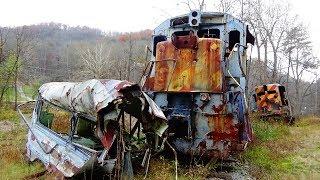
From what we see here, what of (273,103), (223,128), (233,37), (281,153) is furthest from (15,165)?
(273,103)

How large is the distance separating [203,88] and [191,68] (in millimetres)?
629

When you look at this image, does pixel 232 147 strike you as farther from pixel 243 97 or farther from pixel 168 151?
pixel 168 151

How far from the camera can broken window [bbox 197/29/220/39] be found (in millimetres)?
10367

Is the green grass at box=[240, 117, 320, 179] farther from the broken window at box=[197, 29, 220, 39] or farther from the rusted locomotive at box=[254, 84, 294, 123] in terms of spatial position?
the broken window at box=[197, 29, 220, 39]

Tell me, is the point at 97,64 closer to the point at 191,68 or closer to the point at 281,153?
the point at 281,153

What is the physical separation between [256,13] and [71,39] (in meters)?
74.0

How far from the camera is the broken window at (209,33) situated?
10367 mm

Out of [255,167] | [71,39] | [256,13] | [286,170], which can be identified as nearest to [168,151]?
[255,167]

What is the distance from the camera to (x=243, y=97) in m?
9.23

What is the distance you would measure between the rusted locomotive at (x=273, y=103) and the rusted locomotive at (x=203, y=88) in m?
7.38

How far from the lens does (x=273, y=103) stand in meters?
17.2

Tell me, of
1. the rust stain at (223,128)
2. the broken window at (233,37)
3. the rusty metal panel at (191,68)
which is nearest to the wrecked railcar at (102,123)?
the rust stain at (223,128)

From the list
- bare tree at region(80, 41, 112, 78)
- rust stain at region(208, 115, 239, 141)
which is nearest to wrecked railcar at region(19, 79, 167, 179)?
rust stain at region(208, 115, 239, 141)

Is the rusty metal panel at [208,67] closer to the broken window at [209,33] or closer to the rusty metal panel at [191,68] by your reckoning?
the rusty metal panel at [191,68]
